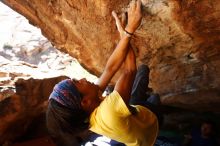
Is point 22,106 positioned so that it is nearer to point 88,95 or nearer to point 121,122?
point 88,95

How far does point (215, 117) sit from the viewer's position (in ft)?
19.2

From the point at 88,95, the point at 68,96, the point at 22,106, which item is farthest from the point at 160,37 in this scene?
Answer: the point at 22,106

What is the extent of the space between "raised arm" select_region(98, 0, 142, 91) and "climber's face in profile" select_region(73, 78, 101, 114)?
472 mm

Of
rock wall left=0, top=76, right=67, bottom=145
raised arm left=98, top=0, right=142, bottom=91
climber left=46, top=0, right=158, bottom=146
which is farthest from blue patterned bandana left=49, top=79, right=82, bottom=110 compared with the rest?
rock wall left=0, top=76, right=67, bottom=145

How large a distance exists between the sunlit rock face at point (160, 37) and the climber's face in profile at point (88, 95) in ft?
3.45

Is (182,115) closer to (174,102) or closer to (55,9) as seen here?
(174,102)

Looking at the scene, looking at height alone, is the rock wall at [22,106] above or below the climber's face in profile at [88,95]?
below

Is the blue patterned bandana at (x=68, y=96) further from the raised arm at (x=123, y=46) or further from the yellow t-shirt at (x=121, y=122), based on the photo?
the raised arm at (x=123, y=46)

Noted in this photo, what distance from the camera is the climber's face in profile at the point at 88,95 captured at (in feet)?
7.33

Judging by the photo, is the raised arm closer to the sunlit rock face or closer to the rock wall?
the sunlit rock face

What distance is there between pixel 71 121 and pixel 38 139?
9.32ft

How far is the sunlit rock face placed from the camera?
9.70ft

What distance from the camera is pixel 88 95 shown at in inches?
89.3

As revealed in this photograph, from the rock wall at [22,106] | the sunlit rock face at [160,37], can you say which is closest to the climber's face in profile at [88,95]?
the sunlit rock face at [160,37]
